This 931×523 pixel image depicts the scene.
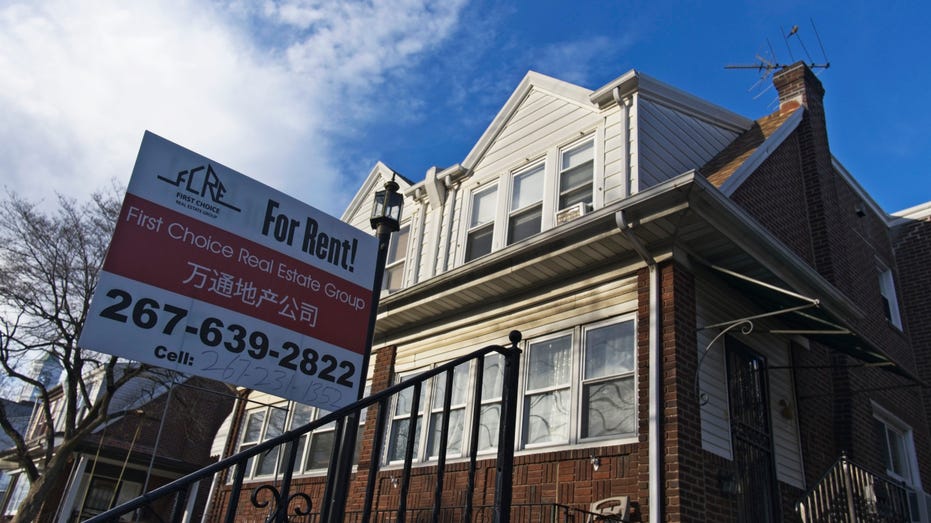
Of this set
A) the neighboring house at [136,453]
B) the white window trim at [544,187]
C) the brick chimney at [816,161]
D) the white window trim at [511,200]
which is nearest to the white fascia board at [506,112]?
the white window trim at [544,187]

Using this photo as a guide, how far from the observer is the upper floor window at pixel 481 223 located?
1096cm

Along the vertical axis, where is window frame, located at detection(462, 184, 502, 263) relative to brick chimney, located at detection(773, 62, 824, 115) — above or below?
below

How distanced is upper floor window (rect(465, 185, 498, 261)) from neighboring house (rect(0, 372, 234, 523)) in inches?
487

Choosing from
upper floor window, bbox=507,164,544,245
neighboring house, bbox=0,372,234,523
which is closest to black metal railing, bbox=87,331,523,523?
upper floor window, bbox=507,164,544,245

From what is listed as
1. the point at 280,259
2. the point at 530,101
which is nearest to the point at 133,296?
the point at 280,259

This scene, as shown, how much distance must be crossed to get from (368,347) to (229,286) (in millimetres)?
1076

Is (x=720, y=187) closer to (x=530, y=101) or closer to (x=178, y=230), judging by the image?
(x=530, y=101)

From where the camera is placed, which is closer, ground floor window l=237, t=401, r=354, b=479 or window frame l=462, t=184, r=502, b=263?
window frame l=462, t=184, r=502, b=263

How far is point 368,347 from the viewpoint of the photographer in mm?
4945

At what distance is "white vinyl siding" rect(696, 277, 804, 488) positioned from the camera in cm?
742

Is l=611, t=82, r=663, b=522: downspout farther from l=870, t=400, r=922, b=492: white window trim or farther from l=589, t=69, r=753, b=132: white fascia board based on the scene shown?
l=870, t=400, r=922, b=492: white window trim

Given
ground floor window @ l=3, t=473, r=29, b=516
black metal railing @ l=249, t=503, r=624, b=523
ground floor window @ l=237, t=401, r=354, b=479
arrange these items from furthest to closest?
ground floor window @ l=3, t=473, r=29, b=516
ground floor window @ l=237, t=401, r=354, b=479
black metal railing @ l=249, t=503, r=624, b=523

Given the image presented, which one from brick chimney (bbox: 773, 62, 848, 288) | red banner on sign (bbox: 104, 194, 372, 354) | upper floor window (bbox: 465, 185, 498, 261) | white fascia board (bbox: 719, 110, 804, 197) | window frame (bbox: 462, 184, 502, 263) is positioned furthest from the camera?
upper floor window (bbox: 465, 185, 498, 261)

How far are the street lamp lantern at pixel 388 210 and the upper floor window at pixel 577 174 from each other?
164 inches
